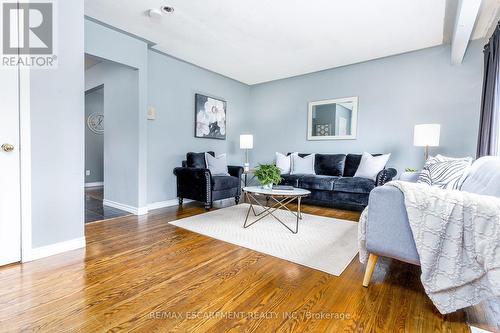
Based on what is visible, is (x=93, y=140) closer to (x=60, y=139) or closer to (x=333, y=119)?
(x=60, y=139)

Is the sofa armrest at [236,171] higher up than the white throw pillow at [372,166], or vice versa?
the white throw pillow at [372,166]

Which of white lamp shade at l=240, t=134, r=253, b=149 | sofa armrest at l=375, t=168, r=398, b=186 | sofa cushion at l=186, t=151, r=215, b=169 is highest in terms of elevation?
white lamp shade at l=240, t=134, r=253, b=149

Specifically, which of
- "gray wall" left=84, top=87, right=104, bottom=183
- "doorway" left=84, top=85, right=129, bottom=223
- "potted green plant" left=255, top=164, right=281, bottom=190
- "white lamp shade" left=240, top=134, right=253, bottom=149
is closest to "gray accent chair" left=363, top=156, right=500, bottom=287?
"potted green plant" left=255, top=164, right=281, bottom=190

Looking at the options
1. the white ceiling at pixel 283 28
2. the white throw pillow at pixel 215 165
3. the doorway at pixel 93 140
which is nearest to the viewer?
the white ceiling at pixel 283 28

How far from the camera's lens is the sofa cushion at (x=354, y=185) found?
3.64 m

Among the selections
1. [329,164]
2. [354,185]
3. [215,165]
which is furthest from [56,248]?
[329,164]

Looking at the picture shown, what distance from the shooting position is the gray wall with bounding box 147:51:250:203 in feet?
12.8

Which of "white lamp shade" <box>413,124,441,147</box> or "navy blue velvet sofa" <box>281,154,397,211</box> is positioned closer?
"white lamp shade" <box>413,124,441,147</box>

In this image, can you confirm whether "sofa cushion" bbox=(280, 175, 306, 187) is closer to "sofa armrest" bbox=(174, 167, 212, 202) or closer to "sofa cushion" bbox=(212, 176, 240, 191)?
"sofa cushion" bbox=(212, 176, 240, 191)

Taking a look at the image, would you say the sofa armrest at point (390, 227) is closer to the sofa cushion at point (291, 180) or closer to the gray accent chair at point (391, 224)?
the gray accent chair at point (391, 224)

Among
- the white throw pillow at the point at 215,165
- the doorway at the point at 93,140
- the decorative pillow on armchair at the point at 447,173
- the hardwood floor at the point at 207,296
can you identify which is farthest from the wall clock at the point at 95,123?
the decorative pillow on armchair at the point at 447,173

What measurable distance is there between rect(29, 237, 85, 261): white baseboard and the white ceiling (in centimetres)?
249

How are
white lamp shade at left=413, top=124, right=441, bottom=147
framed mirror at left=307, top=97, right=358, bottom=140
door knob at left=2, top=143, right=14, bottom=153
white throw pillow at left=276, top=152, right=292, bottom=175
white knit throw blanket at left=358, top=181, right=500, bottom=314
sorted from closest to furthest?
white knit throw blanket at left=358, top=181, right=500, bottom=314 → door knob at left=2, top=143, right=14, bottom=153 → white lamp shade at left=413, top=124, right=441, bottom=147 → framed mirror at left=307, top=97, right=358, bottom=140 → white throw pillow at left=276, top=152, right=292, bottom=175

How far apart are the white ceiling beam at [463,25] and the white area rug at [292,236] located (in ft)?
8.00
